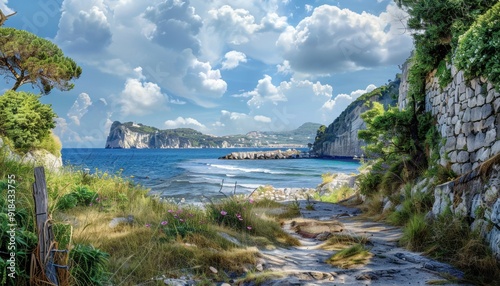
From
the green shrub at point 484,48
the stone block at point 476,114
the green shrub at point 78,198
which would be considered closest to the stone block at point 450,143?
the stone block at point 476,114

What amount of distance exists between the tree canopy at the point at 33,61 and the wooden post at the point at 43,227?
65.9 ft

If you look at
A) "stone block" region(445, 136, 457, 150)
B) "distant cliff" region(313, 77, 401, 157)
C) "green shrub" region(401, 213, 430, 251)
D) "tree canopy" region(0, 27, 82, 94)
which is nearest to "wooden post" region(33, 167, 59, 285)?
"green shrub" region(401, 213, 430, 251)

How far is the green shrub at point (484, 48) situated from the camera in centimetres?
598

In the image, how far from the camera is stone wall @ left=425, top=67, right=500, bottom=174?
20.3ft

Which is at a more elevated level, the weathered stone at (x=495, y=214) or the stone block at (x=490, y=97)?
the stone block at (x=490, y=97)

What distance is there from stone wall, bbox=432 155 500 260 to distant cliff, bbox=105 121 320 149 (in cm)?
15570

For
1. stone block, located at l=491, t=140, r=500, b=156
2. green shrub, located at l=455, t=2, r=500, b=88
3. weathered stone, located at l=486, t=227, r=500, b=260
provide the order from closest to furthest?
1. weathered stone, located at l=486, t=227, r=500, b=260
2. stone block, located at l=491, t=140, r=500, b=156
3. green shrub, located at l=455, t=2, r=500, b=88

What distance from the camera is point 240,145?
176 meters

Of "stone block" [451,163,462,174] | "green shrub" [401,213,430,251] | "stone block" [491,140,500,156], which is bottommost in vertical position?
"green shrub" [401,213,430,251]

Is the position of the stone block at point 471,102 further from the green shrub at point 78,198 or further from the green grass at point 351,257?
the green shrub at point 78,198

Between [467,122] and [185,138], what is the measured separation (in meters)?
164

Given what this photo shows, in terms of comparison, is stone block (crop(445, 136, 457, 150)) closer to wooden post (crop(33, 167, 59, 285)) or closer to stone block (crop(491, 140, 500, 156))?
stone block (crop(491, 140, 500, 156))

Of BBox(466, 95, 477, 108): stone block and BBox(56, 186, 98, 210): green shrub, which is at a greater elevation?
BBox(466, 95, 477, 108): stone block

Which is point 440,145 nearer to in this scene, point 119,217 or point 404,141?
point 404,141
